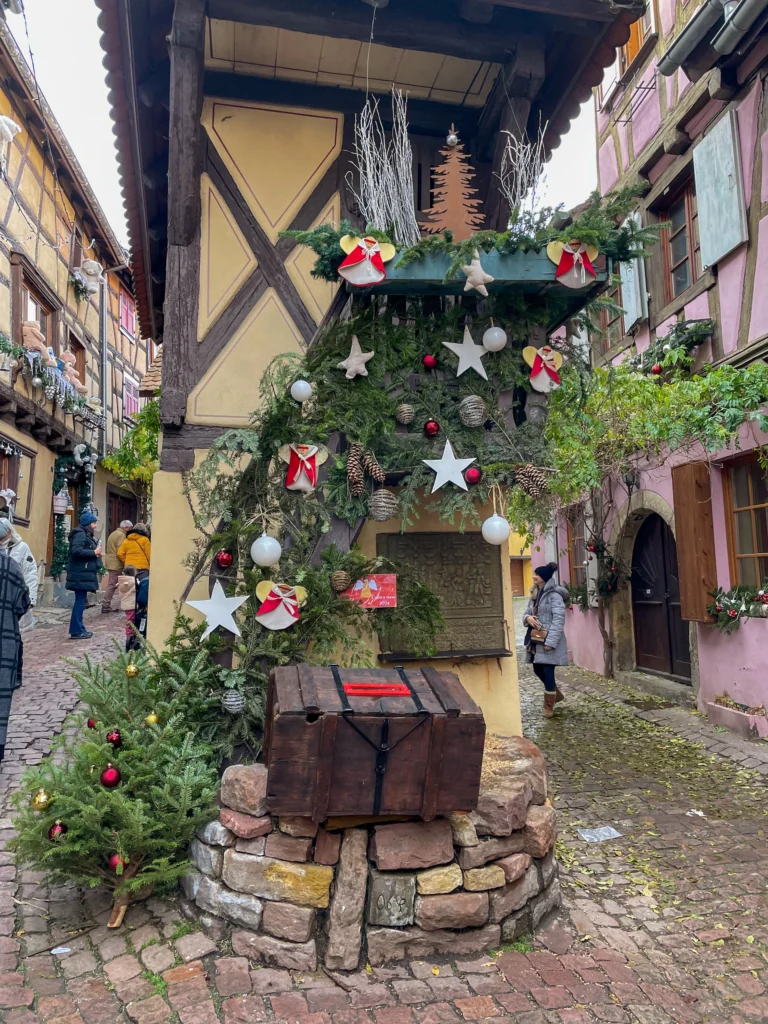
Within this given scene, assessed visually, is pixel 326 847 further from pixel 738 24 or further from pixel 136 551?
pixel 738 24

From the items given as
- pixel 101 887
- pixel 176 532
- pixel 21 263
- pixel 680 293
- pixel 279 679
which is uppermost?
pixel 21 263

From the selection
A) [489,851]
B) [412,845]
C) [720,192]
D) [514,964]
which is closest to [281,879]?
[412,845]

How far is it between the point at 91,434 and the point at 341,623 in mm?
14792

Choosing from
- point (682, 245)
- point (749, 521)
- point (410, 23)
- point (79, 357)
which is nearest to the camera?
point (410, 23)

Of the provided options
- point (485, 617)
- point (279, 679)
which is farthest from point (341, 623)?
point (485, 617)

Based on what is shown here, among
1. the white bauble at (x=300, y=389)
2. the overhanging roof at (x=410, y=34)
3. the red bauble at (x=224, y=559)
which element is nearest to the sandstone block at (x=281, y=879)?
the red bauble at (x=224, y=559)

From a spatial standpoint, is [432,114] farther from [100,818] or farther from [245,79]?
[100,818]

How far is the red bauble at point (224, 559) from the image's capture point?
170 inches

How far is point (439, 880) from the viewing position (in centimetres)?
331

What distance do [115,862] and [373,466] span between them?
237 cm

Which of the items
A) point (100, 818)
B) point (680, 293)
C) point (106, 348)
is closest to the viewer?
point (100, 818)

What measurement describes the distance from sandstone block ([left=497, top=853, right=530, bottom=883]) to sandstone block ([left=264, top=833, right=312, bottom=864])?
34.4 inches

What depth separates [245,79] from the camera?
563 cm

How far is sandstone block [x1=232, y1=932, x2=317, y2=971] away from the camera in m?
3.14
